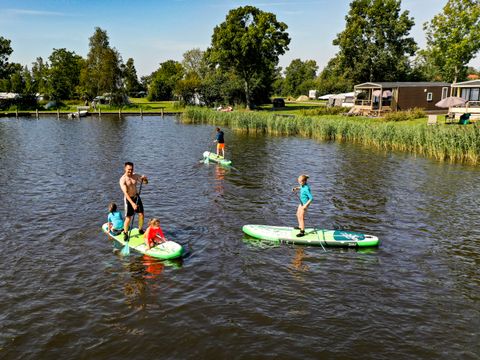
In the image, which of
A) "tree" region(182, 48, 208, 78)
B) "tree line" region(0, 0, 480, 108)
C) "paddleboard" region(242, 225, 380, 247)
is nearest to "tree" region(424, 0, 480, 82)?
"tree line" region(0, 0, 480, 108)

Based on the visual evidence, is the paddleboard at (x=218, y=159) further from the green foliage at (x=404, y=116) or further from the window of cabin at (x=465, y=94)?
the window of cabin at (x=465, y=94)

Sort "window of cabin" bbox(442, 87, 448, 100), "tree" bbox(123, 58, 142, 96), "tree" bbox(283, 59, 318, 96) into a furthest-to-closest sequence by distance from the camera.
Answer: "tree" bbox(283, 59, 318, 96)
"tree" bbox(123, 58, 142, 96)
"window of cabin" bbox(442, 87, 448, 100)

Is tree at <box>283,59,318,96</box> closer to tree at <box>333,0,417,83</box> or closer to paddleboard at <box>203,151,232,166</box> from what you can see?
tree at <box>333,0,417,83</box>

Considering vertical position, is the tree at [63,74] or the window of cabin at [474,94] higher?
the tree at [63,74]

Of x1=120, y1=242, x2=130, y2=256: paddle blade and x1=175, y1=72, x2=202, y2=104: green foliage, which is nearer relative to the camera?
x1=120, y1=242, x2=130, y2=256: paddle blade

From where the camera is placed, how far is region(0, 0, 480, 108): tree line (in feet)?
222

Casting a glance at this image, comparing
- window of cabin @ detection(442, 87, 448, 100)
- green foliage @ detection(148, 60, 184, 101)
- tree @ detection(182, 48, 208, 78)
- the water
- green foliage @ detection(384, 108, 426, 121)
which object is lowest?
the water

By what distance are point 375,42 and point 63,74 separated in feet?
226

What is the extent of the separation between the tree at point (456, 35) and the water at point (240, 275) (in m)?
46.5

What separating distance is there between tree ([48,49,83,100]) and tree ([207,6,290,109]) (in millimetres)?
40213

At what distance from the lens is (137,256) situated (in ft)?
48.0

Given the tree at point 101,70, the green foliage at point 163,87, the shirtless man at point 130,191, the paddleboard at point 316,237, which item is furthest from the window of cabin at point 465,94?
the green foliage at point 163,87

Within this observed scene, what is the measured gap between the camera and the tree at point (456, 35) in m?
63.9

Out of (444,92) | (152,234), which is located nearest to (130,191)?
(152,234)
